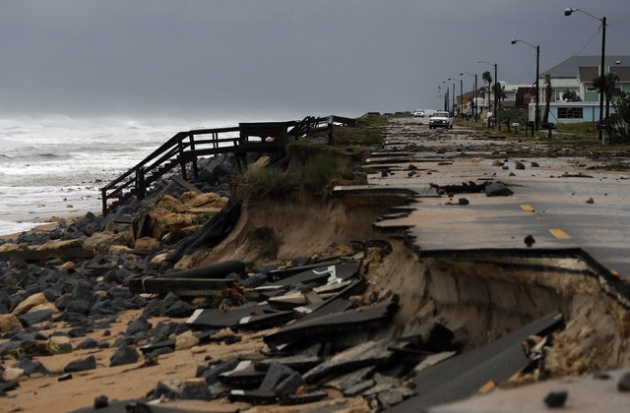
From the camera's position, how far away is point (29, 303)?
1556 centimetres

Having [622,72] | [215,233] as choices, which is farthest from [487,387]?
[622,72]

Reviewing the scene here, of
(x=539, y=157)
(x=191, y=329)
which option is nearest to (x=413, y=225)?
(x=191, y=329)

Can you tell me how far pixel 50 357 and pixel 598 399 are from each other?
27.4 ft

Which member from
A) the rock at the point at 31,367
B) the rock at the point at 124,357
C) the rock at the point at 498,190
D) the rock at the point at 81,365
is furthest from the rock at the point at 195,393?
the rock at the point at 498,190

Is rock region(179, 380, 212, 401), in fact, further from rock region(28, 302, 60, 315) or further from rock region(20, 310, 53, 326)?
rock region(28, 302, 60, 315)

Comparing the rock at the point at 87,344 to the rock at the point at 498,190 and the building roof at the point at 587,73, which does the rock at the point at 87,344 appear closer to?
the rock at the point at 498,190

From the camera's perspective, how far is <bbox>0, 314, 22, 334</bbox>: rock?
13727 millimetres

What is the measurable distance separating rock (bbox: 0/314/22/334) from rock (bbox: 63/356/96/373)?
3182mm

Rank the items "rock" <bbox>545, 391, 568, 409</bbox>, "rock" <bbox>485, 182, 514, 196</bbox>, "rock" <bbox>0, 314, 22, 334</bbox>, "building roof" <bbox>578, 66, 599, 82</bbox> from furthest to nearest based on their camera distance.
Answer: "building roof" <bbox>578, 66, 599, 82</bbox>, "rock" <bbox>485, 182, 514, 196</bbox>, "rock" <bbox>0, 314, 22, 334</bbox>, "rock" <bbox>545, 391, 568, 409</bbox>

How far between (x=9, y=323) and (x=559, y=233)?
766 centimetres

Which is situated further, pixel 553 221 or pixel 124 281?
pixel 124 281

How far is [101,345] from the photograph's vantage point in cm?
1223

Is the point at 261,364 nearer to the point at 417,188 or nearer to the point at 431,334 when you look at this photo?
the point at 431,334

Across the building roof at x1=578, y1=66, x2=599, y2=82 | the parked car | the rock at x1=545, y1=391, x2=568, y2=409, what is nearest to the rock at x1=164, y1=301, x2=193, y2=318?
the rock at x1=545, y1=391, x2=568, y2=409
